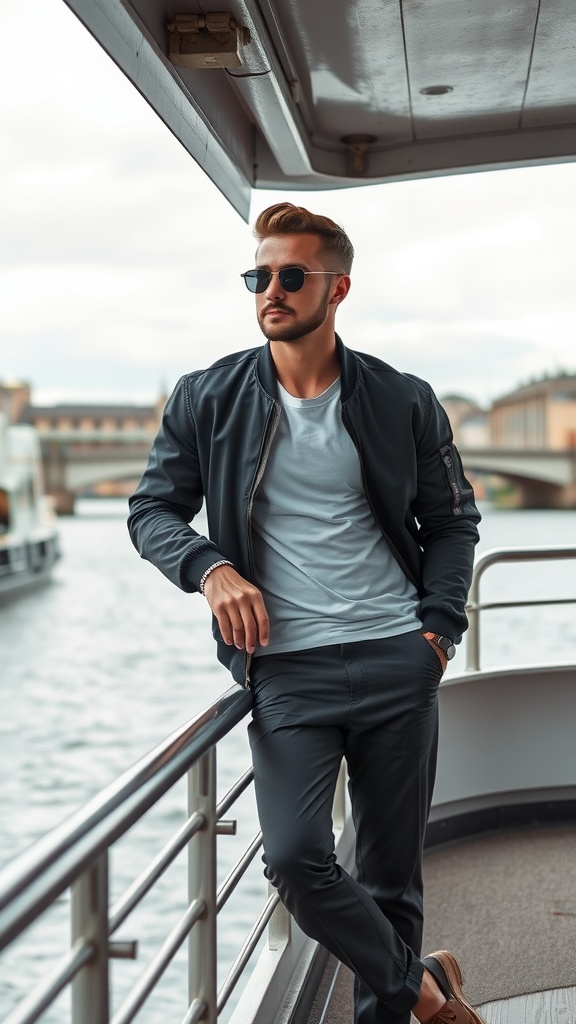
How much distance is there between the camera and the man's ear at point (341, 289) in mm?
1776

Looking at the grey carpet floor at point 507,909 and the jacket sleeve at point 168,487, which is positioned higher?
the jacket sleeve at point 168,487

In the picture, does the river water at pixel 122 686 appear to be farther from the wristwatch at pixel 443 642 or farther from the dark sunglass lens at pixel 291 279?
the dark sunglass lens at pixel 291 279

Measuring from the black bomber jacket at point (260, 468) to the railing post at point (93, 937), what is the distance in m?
0.68

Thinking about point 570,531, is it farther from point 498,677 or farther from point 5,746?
point 498,677

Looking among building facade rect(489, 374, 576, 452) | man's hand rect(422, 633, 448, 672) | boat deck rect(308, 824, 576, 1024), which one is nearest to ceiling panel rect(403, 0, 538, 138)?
man's hand rect(422, 633, 448, 672)

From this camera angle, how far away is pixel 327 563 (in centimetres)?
169

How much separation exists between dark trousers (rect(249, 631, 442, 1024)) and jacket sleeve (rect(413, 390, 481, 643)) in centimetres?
10

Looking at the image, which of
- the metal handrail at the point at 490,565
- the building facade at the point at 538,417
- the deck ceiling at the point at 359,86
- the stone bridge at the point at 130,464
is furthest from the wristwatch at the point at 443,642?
the building facade at the point at 538,417

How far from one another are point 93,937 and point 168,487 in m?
0.88

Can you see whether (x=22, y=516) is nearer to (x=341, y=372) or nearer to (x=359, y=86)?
(x=359, y=86)

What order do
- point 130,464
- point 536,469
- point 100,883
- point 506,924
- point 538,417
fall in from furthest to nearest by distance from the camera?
1. point 130,464
2. point 538,417
3. point 536,469
4. point 506,924
5. point 100,883

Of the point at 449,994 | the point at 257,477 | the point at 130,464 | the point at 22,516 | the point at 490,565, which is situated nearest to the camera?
the point at 257,477

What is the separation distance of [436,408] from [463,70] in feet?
3.09

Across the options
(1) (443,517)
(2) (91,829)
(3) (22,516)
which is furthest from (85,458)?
(2) (91,829)
